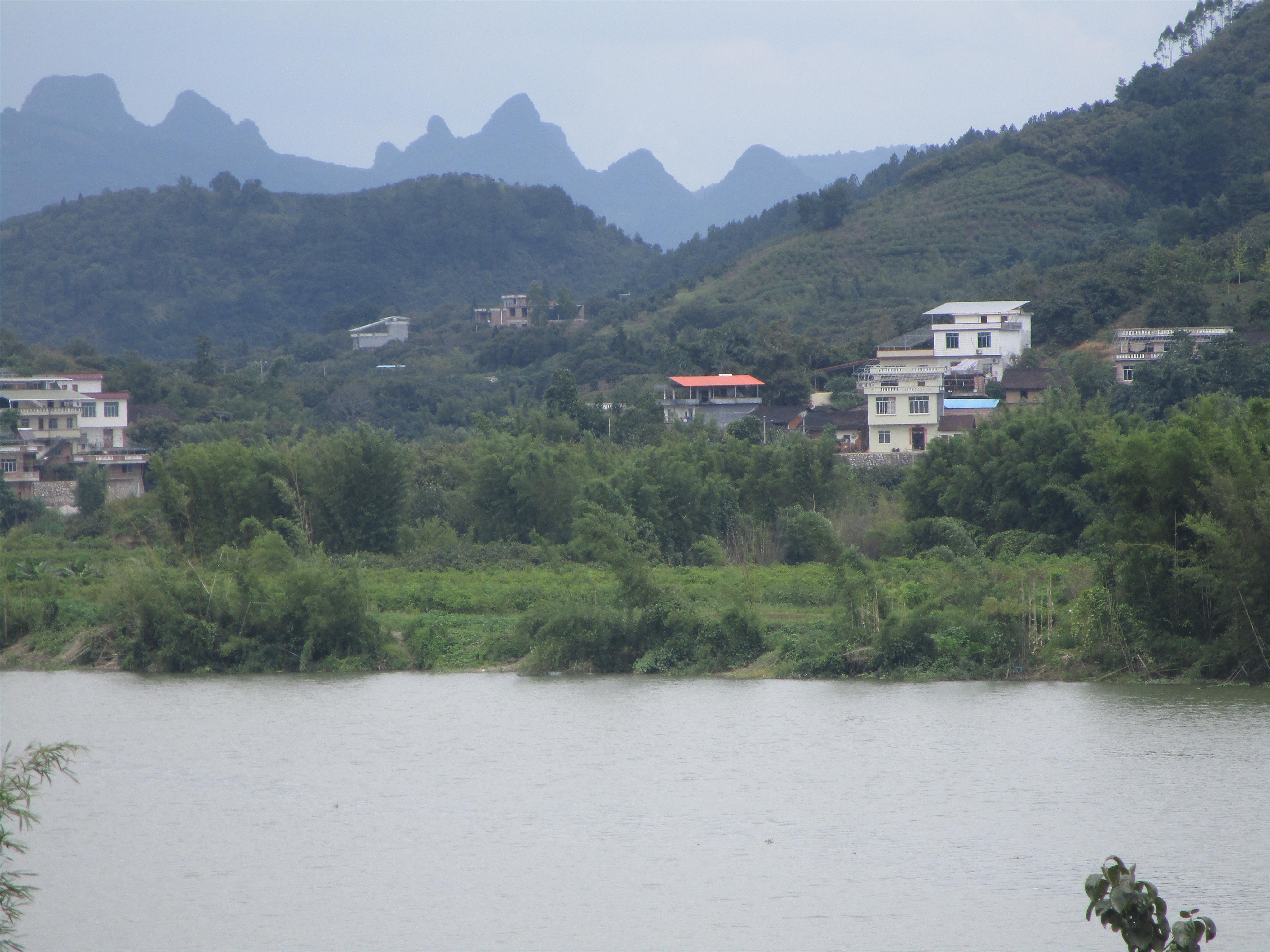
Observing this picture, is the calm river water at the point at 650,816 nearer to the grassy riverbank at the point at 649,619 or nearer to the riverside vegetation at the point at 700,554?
the grassy riverbank at the point at 649,619

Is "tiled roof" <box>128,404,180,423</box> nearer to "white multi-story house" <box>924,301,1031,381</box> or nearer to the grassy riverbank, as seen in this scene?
the grassy riverbank

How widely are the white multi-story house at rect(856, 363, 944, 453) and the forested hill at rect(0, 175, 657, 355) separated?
157 ft

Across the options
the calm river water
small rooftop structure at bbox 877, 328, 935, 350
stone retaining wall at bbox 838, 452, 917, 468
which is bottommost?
the calm river water

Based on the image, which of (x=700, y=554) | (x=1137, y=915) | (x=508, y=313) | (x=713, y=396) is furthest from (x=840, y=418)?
(x=508, y=313)

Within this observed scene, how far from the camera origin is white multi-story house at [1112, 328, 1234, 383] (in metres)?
34.9

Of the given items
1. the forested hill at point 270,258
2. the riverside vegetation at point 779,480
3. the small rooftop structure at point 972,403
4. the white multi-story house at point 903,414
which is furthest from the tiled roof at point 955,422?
the forested hill at point 270,258

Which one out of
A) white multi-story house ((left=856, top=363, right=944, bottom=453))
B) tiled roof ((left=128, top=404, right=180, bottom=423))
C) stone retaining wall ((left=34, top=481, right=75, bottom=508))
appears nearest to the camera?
stone retaining wall ((left=34, top=481, right=75, bottom=508))

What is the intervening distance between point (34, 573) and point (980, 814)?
17.2 meters

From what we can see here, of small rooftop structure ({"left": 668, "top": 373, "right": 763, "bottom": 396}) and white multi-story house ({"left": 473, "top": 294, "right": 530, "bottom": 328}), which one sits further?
white multi-story house ({"left": 473, "top": 294, "right": 530, "bottom": 328})

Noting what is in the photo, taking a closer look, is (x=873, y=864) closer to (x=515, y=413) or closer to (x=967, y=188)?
(x=515, y=413)

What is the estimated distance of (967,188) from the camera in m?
63.3

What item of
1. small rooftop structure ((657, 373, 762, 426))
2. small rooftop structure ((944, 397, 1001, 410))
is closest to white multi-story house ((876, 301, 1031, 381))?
small rooftop structure ((944, 397, 1001, 410))

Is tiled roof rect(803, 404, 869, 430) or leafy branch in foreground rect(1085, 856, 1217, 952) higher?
tiled roof rect(803, 404, 869, 430)

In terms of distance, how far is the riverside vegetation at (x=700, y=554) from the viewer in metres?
14.7
